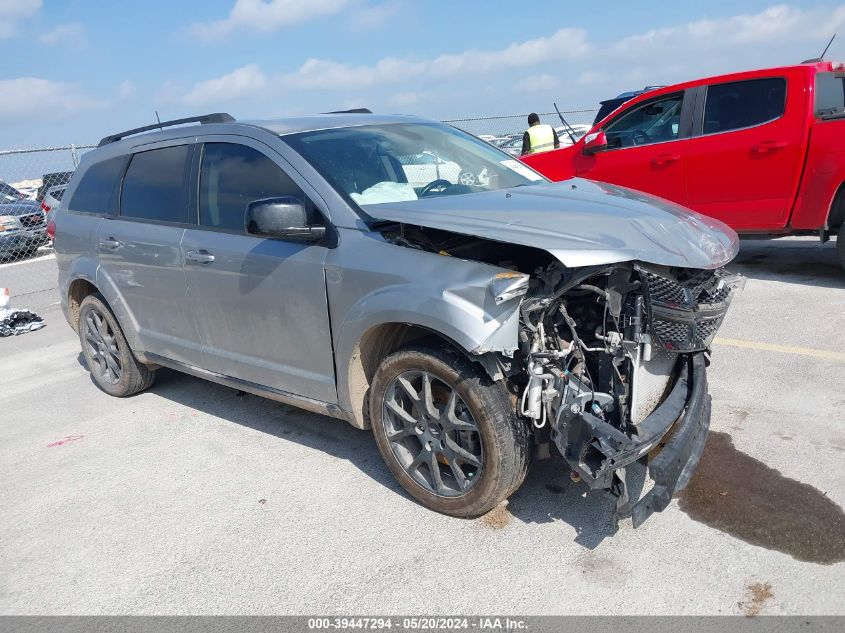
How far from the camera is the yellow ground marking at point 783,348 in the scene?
15.4ft

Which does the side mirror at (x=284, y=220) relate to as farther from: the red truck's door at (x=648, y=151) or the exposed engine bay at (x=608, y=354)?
the red truck's door at (x=648, y=151)

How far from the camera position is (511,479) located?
303cm

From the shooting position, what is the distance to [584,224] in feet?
9.48

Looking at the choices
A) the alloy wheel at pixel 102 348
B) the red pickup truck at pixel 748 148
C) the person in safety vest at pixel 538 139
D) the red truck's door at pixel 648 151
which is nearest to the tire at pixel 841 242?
the red pickup truck at pixel 748 148

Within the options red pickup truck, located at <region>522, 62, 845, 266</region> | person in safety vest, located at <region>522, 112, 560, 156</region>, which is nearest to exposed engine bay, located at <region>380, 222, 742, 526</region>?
red pickup truck, located at <region>522, 62, 845, 266</region>

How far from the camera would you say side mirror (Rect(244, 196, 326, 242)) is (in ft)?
10.6

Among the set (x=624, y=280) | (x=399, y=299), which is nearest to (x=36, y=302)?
(x=399, y=299)

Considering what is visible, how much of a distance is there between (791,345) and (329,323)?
3508 mm

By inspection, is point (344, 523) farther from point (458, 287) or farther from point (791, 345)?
point (791, 345)

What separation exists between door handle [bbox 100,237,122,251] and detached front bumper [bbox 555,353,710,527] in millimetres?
3380

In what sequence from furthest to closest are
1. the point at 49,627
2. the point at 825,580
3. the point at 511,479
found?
1. the point at 511,479
2. the point at 49,627
3. the point at 825,580

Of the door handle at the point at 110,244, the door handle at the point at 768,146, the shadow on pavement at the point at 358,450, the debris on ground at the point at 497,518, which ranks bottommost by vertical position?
the debris on ground at the point at 497,518

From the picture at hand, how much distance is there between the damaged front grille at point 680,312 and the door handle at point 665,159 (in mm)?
4536

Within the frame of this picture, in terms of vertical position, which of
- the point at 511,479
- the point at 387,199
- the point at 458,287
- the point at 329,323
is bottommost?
the point at 511,479
